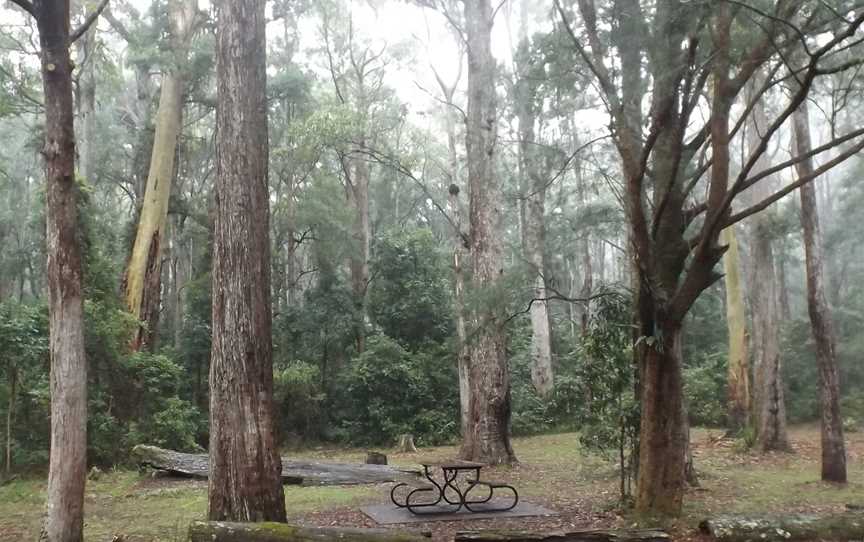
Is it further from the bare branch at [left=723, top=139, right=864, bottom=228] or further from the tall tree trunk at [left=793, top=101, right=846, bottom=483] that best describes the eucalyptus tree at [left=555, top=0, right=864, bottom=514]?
the tall tree trunk at [left=793, top=101, right=846, bottom=483]

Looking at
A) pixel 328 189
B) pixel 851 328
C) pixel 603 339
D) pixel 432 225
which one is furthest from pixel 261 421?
pixel 432 225

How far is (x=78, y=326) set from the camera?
711 cm

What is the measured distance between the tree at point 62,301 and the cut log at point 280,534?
5.06ft

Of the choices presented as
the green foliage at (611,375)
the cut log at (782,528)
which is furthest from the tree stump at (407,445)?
the cut log at (782,528)

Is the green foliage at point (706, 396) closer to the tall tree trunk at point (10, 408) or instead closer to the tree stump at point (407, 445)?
the tree stump at point (407, 445)

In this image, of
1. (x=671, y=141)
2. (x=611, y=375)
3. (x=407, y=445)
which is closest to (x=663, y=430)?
(x=611, y=375)

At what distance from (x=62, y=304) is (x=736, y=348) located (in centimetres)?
1569

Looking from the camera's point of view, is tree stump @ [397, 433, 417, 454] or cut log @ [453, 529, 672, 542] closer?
cut log @ [453, 529, 672, 542]

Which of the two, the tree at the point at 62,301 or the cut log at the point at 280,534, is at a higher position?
the tree at the point at 62,301

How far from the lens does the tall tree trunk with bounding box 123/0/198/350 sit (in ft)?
56.9

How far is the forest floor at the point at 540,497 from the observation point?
845 centimetres

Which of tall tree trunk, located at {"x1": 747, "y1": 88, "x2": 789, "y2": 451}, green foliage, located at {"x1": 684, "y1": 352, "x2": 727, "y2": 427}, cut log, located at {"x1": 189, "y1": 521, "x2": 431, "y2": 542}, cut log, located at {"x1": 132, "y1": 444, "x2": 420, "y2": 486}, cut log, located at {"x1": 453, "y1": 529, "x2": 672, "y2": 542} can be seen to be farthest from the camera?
green foliage, located at {"x1": 684, "y1": 352, "x2": 727, "y2": 427}

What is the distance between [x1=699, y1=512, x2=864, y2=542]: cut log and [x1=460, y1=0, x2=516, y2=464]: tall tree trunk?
6214mm

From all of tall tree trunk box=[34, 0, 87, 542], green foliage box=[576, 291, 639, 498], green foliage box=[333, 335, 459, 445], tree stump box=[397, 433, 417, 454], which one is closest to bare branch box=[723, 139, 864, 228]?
green foliage box=[576, 291, 639, 498]
